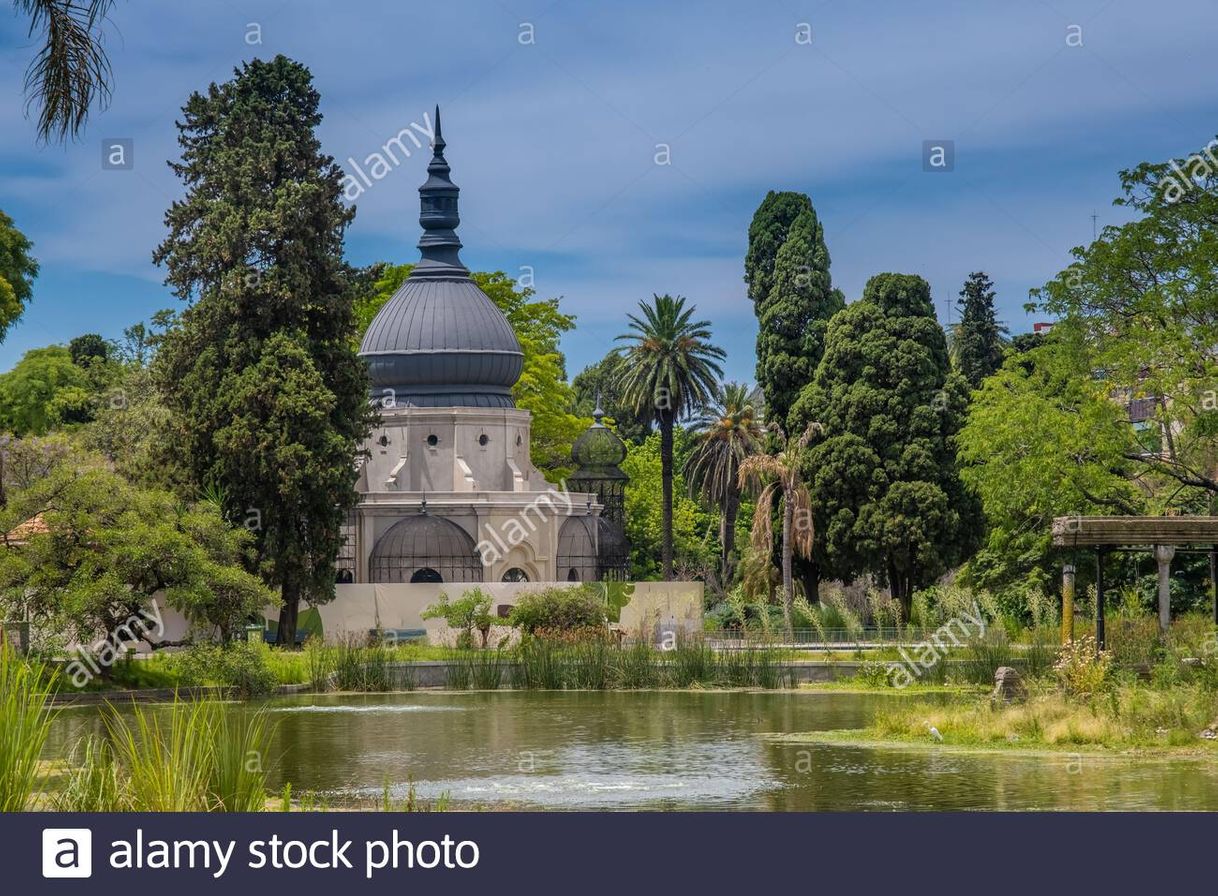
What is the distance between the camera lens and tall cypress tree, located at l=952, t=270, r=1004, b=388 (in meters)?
67.6

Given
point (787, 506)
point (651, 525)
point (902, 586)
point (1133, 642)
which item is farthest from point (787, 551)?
point (1133, 642)

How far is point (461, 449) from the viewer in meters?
60.9

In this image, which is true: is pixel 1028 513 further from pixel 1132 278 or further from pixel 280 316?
pixel 280 316

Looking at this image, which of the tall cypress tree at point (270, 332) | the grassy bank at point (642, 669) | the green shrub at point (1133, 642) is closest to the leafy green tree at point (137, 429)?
the tall cypress tree at point (270, 332)

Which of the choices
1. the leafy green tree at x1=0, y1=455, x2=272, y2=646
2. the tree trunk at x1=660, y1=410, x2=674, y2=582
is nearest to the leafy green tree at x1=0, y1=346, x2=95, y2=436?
the tree trunk at x1=660, y1=410, x2=674, y2=582

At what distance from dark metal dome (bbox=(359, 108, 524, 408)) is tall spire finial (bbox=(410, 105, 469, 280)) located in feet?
0.15

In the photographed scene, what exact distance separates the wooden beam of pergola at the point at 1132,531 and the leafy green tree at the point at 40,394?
54.3 metres

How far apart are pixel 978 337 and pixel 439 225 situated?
20.7 meters

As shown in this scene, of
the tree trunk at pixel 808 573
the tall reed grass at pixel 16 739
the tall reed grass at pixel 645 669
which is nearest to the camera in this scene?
the tall reed grass at pixel 16 739

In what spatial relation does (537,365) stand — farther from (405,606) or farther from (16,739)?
(16,739)

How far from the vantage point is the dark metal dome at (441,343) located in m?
61.1

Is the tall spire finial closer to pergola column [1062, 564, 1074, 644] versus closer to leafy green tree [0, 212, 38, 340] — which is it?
leafy green tree [0, 212, 38, 340]

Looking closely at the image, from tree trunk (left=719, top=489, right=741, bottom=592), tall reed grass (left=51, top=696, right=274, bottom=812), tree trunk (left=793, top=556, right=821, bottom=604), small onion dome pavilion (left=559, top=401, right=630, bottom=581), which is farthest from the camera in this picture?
tree trunk (left=719, top=489, right=741, bottom=592)

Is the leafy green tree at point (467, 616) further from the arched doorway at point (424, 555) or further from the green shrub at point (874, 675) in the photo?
the arched doorway at point (424, 555)
